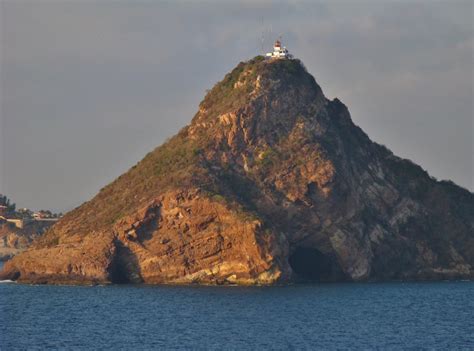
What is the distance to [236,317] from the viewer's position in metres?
87.6

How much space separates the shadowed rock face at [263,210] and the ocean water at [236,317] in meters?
4.37

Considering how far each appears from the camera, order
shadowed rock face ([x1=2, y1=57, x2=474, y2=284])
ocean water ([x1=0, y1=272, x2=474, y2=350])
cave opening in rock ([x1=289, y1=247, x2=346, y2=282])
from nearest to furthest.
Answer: ocean water ([x1=0, y1=272, x2=474, y2=350]) < shadowed rock face ([x1=2, y1=57, x2=474, y2=284]) < cave opening in rock ([x1=289, y1=247, x2=346, y2=282])

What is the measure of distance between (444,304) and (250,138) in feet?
111

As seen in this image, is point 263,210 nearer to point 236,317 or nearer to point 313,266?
point 313,266

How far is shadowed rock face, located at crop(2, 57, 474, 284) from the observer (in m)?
114

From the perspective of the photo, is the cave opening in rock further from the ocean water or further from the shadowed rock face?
the ocean water

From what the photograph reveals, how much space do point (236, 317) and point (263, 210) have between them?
1278 inches

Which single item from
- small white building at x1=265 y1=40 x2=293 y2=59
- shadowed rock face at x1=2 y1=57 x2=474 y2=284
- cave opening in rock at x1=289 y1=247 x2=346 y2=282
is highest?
small white building at x1=265 y1=40 x2=293 y2=59

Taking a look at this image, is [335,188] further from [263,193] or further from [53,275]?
[53,275]

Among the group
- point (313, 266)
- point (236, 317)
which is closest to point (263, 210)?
point (313, 266)

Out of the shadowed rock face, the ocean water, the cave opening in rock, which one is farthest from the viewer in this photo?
the cave opening in rock

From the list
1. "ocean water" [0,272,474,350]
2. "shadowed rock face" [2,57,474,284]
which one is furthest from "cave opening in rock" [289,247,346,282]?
"ocean water" [0,272,474,350]

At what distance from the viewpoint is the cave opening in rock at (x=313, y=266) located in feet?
406

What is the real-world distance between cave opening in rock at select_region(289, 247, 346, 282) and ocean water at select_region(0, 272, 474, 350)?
228 inches
